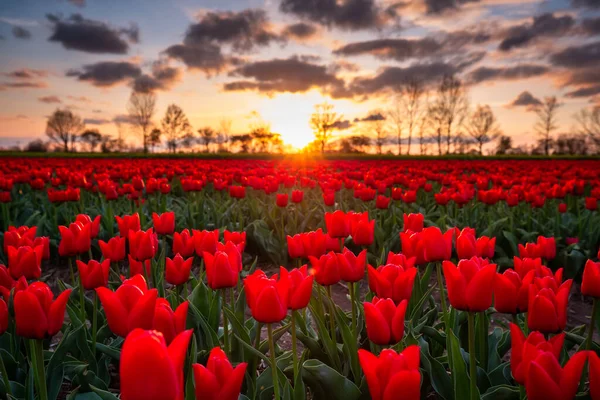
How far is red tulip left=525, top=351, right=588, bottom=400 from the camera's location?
45.1 inches

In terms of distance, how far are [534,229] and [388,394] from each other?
6.15m

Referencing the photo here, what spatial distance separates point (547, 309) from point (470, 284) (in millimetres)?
275

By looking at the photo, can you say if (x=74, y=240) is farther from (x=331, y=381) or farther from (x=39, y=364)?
(x=331, y=381)

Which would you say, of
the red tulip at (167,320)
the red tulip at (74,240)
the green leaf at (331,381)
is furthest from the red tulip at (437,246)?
the red tulip at (74,240)

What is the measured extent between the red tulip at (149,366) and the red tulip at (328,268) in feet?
4.17

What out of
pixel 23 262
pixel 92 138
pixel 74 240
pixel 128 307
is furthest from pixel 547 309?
pixel 92 138

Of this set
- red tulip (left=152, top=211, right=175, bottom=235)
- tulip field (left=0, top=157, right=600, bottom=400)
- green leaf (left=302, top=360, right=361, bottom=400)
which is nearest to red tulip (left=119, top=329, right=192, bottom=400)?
tulip field (left=0, top=157, right=600, bottom=400)

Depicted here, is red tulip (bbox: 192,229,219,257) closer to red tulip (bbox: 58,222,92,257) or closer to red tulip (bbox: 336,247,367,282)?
red tulip (bbox: 58,222,92,257)

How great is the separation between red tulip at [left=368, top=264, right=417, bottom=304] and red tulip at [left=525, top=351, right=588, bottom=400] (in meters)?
0.70

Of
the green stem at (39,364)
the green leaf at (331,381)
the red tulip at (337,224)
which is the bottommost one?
the green leaf at (331,381)

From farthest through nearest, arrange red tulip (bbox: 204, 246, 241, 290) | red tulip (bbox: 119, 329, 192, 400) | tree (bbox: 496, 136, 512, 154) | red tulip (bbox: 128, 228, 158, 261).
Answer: tree (bbox: 496, 136, 512, 154) → red tulip (bbox: 128, 228, 158, 261) → red tulip (bbox: 204, 246, 241, 290) → red tulip (bbox: 119, 329, 192, 400)

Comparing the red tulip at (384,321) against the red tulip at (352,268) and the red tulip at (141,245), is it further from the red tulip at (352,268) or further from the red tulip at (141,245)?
the red tulip at (141,245)

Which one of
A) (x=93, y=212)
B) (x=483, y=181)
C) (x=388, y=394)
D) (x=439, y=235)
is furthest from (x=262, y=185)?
(x=388, y=394)

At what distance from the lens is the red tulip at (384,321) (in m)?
1.53
